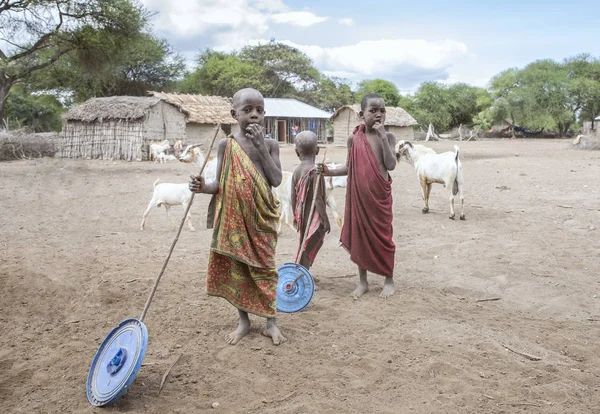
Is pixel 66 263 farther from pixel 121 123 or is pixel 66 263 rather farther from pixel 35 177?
pixel 121 123

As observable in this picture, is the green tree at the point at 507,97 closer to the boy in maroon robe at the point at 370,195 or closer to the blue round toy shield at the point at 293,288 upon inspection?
the boy in maroon robe at the point at 370,195

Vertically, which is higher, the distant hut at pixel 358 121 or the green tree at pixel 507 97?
the green tree at pixel 507 97

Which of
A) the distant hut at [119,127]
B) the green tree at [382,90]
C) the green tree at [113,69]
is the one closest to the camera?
the green tree at [113,69]

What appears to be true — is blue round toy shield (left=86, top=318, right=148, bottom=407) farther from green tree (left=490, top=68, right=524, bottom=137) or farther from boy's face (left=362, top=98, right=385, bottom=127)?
green tree (left=490, top=68, right=524, bottom=137)

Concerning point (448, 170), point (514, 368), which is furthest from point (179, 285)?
point (448, 170)

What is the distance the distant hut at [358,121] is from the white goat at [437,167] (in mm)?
22591

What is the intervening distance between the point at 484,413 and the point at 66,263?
14.3 feet

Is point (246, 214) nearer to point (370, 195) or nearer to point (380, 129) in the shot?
point (370, 195)

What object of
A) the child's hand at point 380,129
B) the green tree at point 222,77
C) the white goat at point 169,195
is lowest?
the white goat at point 169,195

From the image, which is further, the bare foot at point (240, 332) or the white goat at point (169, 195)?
the white goat at point (169, 195)

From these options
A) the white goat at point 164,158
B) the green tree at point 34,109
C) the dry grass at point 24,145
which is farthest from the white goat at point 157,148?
the green tree at point 34,109

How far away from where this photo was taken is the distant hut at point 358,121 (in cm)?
3138

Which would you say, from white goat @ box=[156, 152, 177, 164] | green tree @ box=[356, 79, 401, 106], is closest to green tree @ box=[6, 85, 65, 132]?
white goat @ box=[156, 152, 177, 164]

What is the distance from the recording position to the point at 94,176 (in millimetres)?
14672
